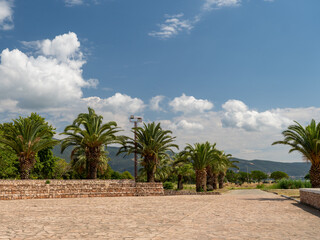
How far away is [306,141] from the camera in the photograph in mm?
24500

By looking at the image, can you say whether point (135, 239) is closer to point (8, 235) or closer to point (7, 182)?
point (8, 235)

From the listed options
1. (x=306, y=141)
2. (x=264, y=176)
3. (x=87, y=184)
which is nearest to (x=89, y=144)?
(x=87, y=184)

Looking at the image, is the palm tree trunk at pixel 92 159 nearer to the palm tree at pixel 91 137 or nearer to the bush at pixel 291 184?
the palm tree at pixel 91 137

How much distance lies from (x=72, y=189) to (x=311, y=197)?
1928cm

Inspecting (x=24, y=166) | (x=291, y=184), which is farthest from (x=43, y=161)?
(x=291, y=184)

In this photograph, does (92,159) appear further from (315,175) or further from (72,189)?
(315,175)

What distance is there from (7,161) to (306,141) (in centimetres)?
3666

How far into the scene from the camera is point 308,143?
24500 millimetres

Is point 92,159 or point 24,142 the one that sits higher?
point 24,142

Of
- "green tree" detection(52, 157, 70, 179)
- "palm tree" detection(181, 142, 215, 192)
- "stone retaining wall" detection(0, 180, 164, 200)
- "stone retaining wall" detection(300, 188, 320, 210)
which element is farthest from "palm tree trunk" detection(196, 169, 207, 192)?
"green tree" detection(52, 157, 70, 179)

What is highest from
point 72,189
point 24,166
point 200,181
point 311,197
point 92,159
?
point 92,159

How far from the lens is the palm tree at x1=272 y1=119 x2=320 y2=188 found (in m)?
24.2

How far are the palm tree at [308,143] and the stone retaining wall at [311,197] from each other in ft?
19.5

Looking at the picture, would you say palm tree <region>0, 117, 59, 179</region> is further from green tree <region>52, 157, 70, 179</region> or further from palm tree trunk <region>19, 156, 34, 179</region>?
green tree <region>52, 157, 70, 179</region>
